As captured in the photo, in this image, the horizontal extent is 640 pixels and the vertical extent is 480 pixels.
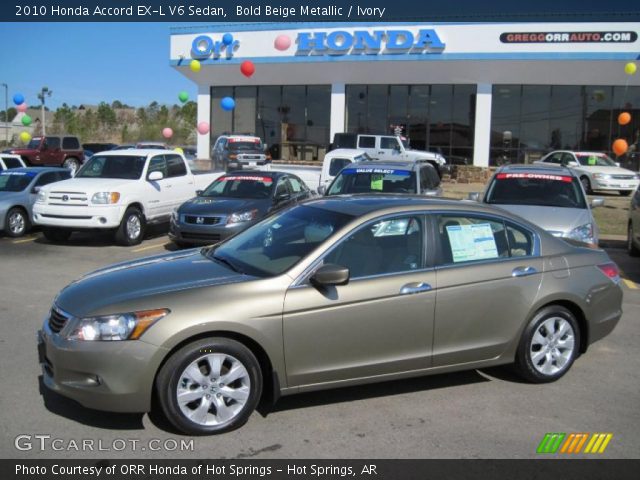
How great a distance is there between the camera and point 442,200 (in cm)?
542

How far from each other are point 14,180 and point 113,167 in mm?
2553

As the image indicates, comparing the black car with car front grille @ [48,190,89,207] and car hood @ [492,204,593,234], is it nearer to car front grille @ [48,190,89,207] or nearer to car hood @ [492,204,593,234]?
car front grille @ [48,190,89,207]

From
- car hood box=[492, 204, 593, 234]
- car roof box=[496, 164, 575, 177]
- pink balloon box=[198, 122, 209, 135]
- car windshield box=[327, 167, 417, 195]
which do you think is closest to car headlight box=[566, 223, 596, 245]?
car hood box=[492, 204, 593, 234]

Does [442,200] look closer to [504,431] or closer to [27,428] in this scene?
[504,431]

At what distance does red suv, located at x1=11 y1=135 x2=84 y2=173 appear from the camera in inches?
1093

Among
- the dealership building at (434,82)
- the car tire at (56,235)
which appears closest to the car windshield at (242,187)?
the car tire at (56,235)

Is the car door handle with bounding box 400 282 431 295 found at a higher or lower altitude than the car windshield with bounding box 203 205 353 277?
lower

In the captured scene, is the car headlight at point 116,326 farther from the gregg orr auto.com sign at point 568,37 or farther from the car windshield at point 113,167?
→ the gregg orr auto.com sign at point 568,37

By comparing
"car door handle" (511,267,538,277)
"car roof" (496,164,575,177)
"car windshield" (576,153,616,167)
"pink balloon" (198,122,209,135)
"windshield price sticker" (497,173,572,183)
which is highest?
"pink balloon" (198,122,209,135)

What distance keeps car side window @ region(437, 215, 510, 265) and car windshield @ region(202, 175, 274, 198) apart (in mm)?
7379

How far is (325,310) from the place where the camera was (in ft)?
14.7

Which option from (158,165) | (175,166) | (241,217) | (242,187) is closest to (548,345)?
(241,217)

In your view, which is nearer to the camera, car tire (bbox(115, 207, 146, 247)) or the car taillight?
the car taillight
